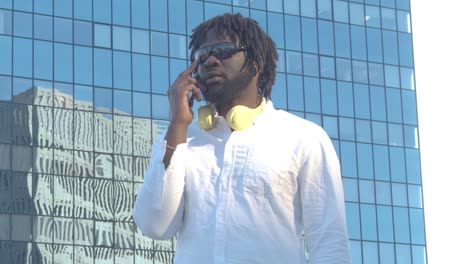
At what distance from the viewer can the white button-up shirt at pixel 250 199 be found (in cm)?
662

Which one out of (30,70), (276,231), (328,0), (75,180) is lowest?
(276,231)

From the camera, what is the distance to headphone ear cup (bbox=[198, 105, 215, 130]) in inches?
272

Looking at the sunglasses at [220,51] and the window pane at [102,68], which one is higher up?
the window pane at [102,68]

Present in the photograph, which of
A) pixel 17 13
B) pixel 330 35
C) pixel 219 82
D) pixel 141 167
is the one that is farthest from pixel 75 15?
pixel 219 82

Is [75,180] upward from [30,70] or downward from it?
downward

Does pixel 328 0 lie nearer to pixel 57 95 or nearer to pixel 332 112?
pixel 332 112

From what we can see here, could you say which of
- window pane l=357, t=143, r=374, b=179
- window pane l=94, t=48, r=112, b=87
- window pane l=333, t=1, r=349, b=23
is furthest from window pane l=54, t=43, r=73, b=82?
window pane l=357, t=143, r=374, b=179

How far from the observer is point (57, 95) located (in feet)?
185

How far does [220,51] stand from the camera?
6.84m

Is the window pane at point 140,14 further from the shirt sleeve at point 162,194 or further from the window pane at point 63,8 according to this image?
the shirt sleeve at point 162,194

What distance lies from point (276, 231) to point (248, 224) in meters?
0.13

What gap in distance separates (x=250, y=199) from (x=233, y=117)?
42 cm

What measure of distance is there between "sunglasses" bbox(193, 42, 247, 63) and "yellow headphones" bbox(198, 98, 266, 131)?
0.81 feet

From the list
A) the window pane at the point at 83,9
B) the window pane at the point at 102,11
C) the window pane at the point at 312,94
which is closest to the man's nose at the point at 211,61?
the window pane at the point at 83,9
